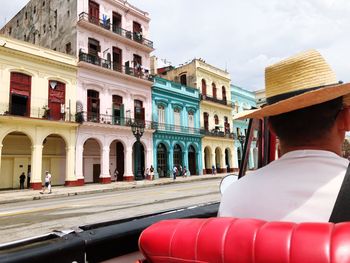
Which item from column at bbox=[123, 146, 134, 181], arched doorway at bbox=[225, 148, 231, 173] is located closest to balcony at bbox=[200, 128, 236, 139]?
arched doorway at bbox=[225, 148, 231, 173]

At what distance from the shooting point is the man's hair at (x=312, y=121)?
1.50 meters

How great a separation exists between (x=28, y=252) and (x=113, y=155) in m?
25.0

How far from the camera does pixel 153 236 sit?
4.43 feet


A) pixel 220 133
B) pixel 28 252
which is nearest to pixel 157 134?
pixel 220 133

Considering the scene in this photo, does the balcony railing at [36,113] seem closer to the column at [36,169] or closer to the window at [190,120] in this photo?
the column at [36,169]

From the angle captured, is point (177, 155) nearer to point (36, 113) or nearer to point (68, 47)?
point (68, 47)

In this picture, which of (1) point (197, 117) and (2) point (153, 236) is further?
(1) point (197, 117)

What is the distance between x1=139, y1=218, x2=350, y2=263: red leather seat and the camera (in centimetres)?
99

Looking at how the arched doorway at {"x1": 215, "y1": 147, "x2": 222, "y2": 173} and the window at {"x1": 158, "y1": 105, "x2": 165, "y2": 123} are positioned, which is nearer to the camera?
the window at {"x1": 158, "y1": 105, "x2": 165, "y2": 123}

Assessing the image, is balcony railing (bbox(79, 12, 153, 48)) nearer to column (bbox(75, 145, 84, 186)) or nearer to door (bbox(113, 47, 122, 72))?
door (bbox(113, 47, 122, 72))

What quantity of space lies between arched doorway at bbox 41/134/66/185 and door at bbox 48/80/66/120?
257cm

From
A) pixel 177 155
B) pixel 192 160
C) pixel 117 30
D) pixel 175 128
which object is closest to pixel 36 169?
pixel 117 30

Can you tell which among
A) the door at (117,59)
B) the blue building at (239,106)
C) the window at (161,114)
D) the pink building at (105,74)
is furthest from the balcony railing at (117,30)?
the blue building at (239,106)

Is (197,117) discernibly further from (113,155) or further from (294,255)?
(294,255)
